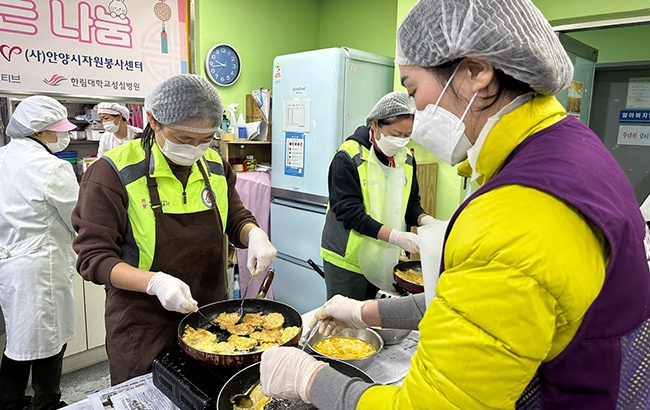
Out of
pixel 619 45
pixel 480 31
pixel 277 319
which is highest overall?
pixel 619 45

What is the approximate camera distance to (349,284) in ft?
7.95

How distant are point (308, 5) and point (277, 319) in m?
4.10

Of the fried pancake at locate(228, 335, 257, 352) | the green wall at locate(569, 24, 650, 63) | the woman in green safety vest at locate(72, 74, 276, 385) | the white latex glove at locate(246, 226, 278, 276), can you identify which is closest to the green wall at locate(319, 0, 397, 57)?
the green wall at locate(569, 24, 650, 63)

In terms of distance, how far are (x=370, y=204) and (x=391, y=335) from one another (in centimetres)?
98

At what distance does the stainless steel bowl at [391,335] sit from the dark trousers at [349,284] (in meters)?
0.85

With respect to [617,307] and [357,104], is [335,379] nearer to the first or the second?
[617,307]

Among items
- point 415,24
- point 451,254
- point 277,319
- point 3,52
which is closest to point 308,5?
point 3,52

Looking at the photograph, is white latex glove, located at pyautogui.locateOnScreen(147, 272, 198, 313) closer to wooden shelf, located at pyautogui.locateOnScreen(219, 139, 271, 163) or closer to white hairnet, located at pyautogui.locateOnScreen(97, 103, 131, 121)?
white hairnet, located at pyautogui.locateOnScreen(97, 103, 131, 121)

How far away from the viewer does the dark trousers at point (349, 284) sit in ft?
7.91

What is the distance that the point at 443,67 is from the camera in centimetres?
81

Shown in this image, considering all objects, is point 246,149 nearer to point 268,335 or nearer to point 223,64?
point 223,64

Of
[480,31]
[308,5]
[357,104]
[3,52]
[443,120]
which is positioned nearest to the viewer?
[480,31]

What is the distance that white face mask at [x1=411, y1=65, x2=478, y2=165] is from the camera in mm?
839

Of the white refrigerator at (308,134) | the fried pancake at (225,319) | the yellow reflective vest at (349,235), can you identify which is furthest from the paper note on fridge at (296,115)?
the fried pancake at (225,319)
